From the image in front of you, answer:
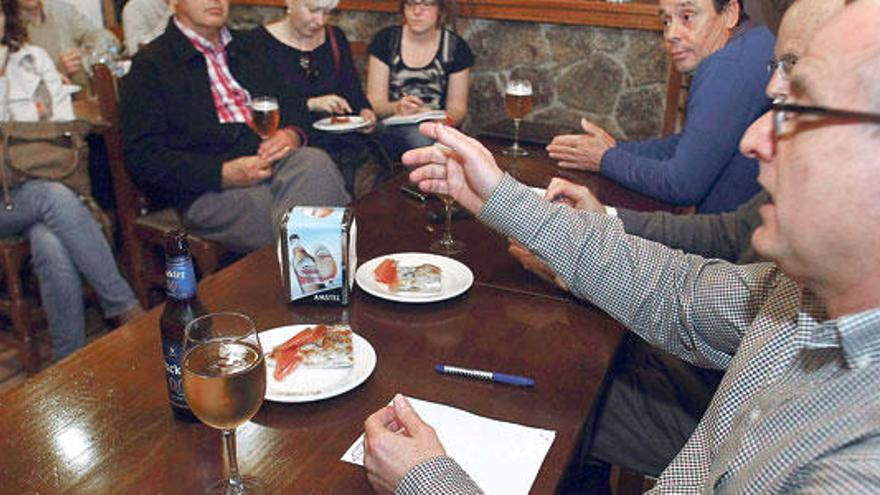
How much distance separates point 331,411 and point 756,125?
680 mm

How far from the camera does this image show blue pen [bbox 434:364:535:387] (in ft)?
3.60

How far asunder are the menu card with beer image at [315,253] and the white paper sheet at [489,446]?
1.12 feet

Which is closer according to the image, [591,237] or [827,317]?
[827,317]

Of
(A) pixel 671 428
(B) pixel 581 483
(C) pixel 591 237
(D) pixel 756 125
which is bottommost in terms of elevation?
(B) pixel 581 483

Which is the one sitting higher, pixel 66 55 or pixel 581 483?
pixel 66 55

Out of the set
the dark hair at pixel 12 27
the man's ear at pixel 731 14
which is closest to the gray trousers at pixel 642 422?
the man's ear at pixel 731 14

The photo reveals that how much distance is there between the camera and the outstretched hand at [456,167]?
1316 mm

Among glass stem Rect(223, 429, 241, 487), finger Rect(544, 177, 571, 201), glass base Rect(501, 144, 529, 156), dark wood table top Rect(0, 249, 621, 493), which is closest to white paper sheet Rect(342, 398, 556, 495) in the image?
dark wood table top Rect(0, 249, 621, 493)

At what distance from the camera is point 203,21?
251cm

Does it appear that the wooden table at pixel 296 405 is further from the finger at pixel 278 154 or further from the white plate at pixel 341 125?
the white plate at pixel 341 125

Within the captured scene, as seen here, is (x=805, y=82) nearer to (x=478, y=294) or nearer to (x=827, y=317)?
(x=827, y=317)

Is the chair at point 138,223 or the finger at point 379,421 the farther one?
the chair at point 138,223

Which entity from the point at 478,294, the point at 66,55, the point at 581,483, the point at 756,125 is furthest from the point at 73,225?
the point at 756,125

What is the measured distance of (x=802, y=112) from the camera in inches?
30.5
